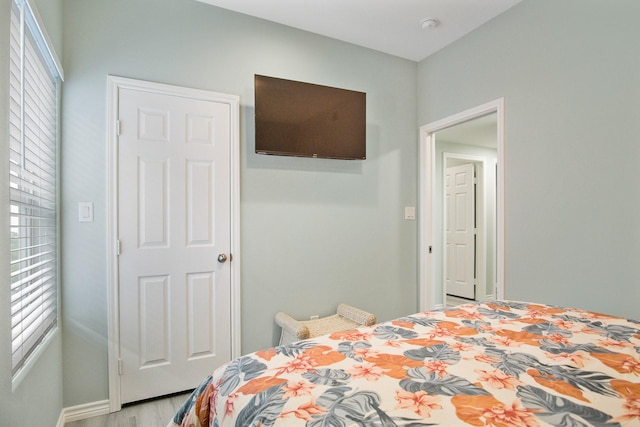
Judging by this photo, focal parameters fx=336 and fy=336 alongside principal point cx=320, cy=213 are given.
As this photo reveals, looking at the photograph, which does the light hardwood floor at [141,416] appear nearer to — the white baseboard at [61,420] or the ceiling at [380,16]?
the white baseboard at [61,420]

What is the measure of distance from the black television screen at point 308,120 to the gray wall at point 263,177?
0.13 m

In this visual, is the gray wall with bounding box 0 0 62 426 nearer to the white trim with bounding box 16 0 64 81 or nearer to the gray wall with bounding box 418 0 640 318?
the white trim with bounding box 16 0 64 81

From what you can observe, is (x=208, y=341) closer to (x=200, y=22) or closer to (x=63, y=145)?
(x=63, y=145)

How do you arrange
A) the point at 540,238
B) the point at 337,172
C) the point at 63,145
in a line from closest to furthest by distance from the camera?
the point at 63,145, the point at 540,238, the point at 337,172

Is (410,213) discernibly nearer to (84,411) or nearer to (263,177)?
(263,177)

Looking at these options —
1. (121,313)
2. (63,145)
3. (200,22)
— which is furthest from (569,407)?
(200,22)

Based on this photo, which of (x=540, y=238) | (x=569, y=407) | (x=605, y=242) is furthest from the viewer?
(x=540, y=238)

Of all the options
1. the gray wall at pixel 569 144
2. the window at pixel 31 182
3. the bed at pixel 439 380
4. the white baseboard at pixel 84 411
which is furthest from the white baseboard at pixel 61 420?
the gray wall at pixel 569 144

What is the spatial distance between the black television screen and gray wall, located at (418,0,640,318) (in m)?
1.00

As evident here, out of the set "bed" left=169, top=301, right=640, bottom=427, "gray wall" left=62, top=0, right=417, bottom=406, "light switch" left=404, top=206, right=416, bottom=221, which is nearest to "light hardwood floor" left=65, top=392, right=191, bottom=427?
"gray wall" left=62, top=0, right=417, bottom=406

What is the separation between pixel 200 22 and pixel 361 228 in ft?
6.52

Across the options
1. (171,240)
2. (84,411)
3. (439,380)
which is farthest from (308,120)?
(84,411)

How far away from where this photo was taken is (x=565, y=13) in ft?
6.76

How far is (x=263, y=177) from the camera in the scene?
8.36 ft
